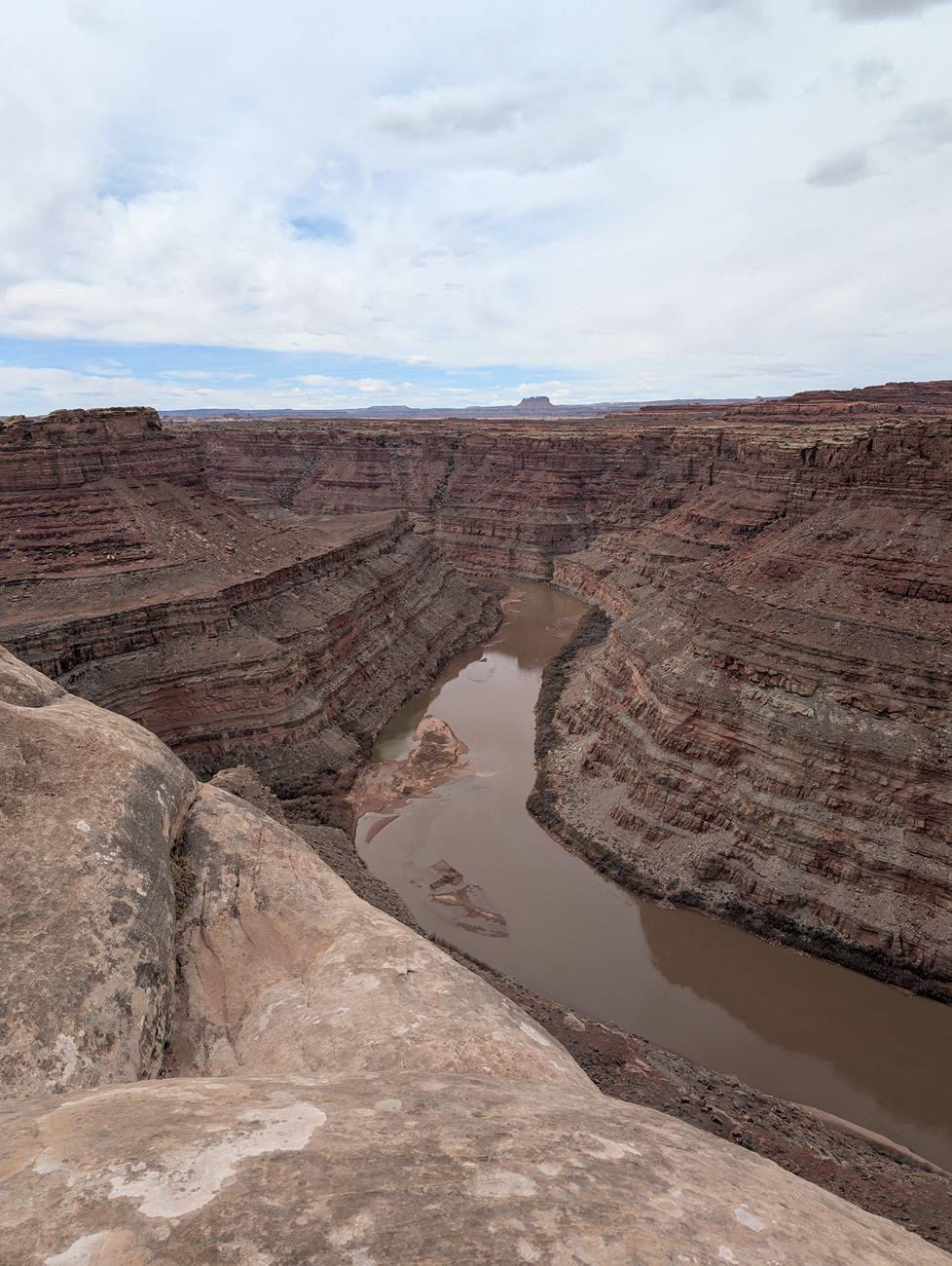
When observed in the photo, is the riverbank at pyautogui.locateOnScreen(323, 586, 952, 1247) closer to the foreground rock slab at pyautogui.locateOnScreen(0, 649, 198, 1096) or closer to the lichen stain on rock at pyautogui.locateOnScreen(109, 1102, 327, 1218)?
the foreground rock slab at pyautogui.locateOnScreen(0, 649, 198, 1096)

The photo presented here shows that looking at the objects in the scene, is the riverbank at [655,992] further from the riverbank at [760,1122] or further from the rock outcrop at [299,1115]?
the rock outcrop at [299,1115]

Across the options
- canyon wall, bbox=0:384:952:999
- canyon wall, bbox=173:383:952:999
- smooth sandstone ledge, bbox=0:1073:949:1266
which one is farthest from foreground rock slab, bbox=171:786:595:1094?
canyon wall, bbox=0:384:952:999

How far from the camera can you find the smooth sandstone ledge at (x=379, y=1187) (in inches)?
146

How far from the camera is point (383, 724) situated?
33062mm

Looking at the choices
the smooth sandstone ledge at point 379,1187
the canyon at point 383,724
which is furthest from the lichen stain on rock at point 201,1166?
the canyon at point 383,724

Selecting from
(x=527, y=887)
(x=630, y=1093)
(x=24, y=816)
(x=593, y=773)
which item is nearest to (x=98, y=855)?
(x=24, y=816)

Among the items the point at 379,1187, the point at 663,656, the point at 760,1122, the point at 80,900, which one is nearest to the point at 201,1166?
the point at 379,1187

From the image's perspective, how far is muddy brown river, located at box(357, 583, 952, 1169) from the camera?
51.3 feet

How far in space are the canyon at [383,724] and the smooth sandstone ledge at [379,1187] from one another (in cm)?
11

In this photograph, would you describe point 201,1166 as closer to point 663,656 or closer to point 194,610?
point 663,656

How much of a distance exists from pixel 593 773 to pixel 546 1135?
841 inches

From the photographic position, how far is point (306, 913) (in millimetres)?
9938

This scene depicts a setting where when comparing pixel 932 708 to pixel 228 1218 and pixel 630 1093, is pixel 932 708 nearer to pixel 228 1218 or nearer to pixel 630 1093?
pixel 630 1093

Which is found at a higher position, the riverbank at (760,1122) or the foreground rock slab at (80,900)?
the foreground rock slab at (80,900)
